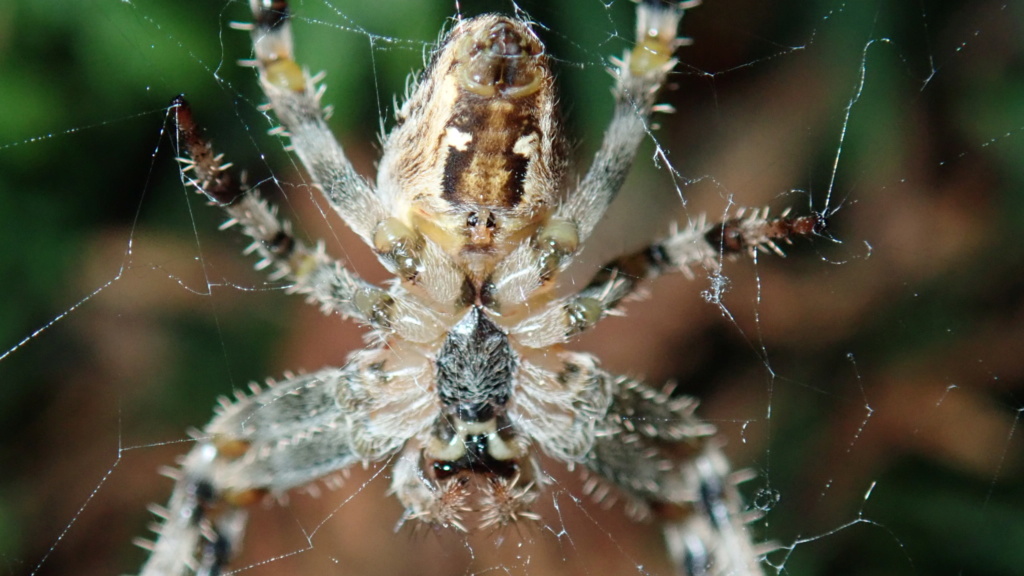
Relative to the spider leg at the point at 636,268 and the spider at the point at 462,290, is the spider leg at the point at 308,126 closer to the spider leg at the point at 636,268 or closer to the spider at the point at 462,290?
the spider at the point at 462,290

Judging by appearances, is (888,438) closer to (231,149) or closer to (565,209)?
(565,209)

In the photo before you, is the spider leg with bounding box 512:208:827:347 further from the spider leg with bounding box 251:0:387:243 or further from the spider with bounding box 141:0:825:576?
the spider leg with bounding box 251:0:387:243

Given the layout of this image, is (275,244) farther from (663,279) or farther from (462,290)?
(663,279)

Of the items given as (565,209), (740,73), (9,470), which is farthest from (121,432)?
(740,73)

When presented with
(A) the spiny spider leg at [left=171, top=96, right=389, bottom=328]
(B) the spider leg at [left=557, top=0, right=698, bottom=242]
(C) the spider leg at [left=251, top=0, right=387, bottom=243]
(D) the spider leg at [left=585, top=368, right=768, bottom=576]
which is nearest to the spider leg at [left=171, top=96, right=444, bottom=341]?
(A) the spiny spider leg at [left=171, top=96, right=389, bottom=328]

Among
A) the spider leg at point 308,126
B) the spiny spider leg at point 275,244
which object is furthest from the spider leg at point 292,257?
the spider leg at point 308,126

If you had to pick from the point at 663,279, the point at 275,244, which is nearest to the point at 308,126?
the point at 275,244
